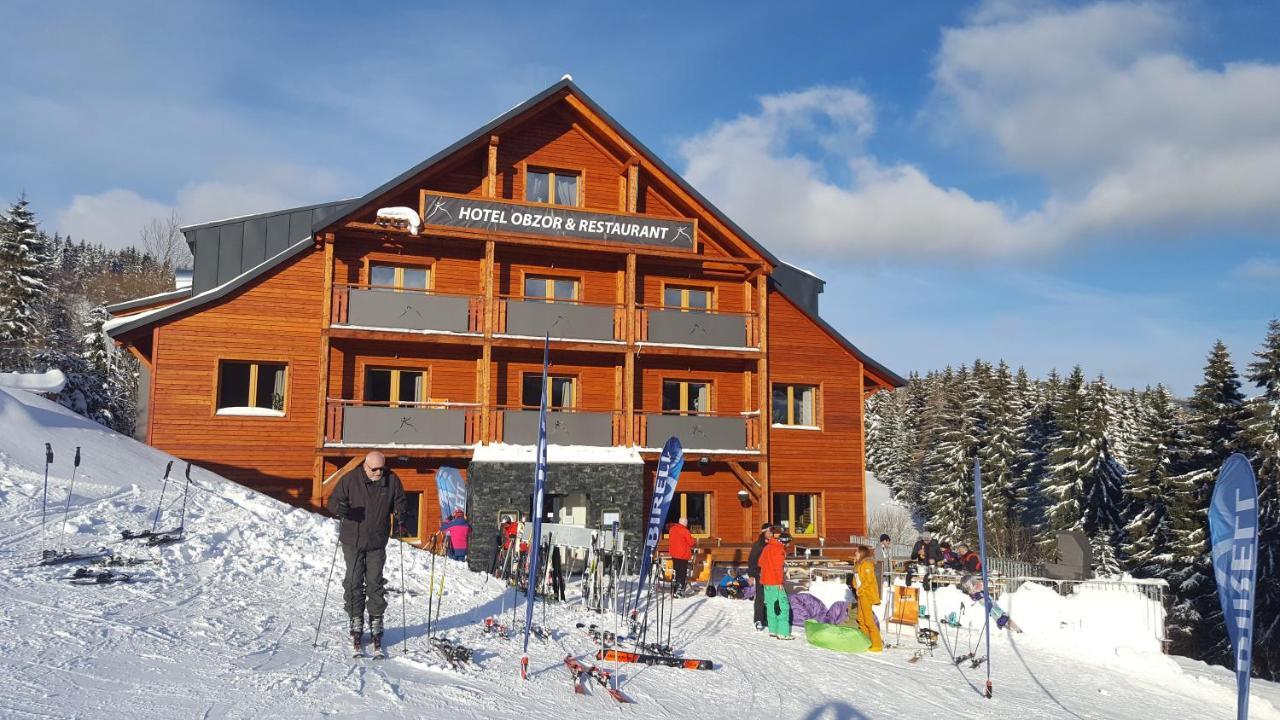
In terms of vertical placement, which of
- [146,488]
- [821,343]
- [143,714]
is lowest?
[143,714]

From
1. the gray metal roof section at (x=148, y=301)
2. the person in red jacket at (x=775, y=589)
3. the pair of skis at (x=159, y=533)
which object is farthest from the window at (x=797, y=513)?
the gray metal roof section at (x=148, y=301)

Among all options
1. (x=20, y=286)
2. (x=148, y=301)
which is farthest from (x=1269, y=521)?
(x=20, y=286)

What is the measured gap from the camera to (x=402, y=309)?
22500 mm

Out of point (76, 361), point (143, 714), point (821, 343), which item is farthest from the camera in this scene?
point (76, 361)

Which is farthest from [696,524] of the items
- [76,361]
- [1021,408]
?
[1021,408]

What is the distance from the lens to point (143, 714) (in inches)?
242

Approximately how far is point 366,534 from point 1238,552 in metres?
7.05

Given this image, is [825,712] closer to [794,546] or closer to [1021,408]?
[794,546]

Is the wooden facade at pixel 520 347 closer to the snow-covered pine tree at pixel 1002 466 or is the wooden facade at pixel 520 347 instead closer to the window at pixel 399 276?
the window at pixel 399 276

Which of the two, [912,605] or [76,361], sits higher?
[76,361]

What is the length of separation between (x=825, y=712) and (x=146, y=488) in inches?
442

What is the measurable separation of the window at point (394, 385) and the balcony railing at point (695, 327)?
5.73 m

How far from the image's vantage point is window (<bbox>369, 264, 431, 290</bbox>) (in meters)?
23.8

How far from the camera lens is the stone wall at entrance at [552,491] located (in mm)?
21828
